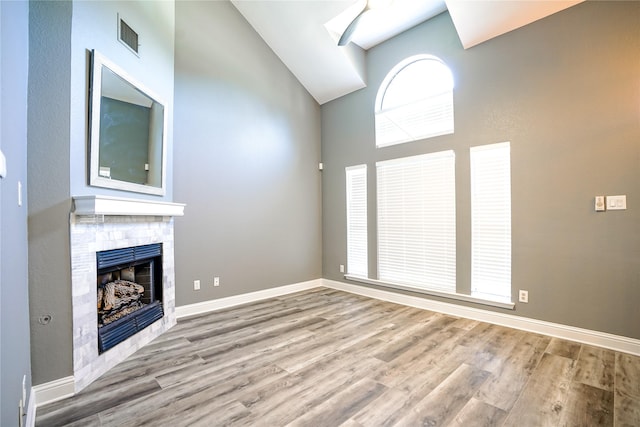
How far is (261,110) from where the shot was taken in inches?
176

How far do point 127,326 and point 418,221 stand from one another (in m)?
3.62

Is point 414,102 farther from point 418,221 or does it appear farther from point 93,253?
point 93,253

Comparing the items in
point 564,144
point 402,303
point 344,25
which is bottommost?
point 402,303

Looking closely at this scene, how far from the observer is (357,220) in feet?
16.0

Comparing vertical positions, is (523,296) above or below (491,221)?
below

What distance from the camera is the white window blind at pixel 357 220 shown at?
4766mm

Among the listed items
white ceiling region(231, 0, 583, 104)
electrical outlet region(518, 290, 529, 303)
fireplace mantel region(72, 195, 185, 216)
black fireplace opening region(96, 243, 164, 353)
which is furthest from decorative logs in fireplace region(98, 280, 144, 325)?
electrical outlet region(518, 290, 529, 303)

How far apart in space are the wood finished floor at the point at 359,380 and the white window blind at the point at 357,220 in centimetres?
160

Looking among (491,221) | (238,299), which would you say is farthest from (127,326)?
(491,221)

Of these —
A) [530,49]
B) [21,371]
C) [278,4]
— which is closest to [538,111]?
[530,49]

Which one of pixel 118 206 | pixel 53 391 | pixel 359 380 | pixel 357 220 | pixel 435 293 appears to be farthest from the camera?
pixel 357 220

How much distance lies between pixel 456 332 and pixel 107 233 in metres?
3.53

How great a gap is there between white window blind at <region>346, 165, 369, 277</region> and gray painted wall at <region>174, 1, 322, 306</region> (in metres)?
0.67

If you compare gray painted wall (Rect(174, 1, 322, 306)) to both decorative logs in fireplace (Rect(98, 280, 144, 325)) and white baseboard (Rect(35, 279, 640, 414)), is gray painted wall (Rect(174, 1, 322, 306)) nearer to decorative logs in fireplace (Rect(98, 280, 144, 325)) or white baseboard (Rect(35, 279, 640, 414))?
white baseboard (Rect(35, 279, 640, 414))
